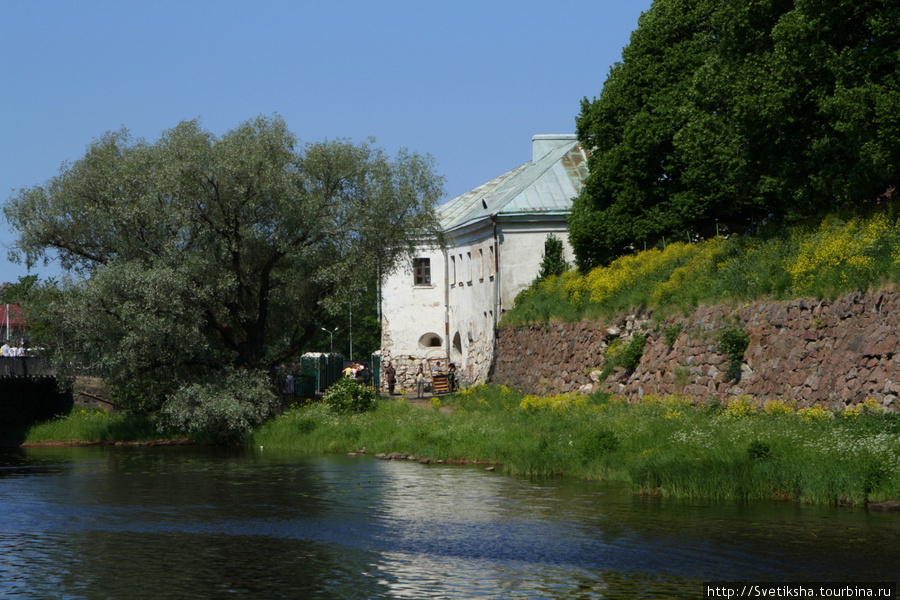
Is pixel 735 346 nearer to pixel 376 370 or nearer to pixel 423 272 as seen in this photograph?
pixel 423 272

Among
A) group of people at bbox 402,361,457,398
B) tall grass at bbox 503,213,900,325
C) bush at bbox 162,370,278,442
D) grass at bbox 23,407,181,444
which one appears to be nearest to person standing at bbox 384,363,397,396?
group of people at bbox 402,361,457,398

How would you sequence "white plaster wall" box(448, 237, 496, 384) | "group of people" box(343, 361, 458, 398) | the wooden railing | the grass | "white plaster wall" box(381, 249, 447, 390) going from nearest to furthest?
the grass
the wooden railing
"white plaster wall" box(448, 237, 496, 384)
"group of people" box(343, 361, 458, 398)
"white plaster wall" box(381, 249, 447, 390)

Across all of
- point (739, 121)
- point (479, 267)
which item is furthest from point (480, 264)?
point (739, 121)

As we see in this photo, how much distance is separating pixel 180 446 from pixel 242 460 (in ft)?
23.0

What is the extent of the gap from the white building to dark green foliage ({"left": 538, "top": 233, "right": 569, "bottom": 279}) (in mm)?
1574

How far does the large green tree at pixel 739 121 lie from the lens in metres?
24.4

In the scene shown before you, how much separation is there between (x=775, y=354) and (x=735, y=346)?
1.38 metres

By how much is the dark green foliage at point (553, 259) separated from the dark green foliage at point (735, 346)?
70.2 ft

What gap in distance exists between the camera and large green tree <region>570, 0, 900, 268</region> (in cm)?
2436

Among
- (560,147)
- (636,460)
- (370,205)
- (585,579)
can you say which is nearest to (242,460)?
(370,205)

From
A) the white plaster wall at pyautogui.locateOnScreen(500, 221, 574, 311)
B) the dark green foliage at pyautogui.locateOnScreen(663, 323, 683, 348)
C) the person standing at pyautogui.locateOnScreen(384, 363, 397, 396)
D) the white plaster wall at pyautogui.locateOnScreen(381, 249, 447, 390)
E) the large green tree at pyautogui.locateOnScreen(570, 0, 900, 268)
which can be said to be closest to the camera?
the large green tree at pyautogui.locateOnScreen(570, 0, 900, 268)

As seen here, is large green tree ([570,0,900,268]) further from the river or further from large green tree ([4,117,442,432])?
the river

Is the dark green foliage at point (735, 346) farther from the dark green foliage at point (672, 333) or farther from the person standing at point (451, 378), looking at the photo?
the person standing at point (451, 378)

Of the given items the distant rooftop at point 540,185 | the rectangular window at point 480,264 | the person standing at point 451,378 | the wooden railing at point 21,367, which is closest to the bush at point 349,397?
the wooden railing at point 21,367
